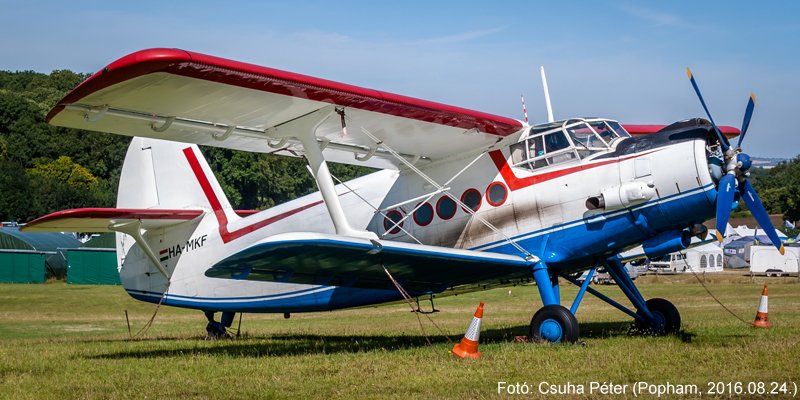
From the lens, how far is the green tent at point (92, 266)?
4947 cm

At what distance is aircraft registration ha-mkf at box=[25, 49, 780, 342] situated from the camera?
1090 centimetres

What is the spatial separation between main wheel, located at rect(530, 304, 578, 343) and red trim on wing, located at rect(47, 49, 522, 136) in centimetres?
292

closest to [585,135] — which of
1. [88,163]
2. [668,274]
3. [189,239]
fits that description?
[189,239]

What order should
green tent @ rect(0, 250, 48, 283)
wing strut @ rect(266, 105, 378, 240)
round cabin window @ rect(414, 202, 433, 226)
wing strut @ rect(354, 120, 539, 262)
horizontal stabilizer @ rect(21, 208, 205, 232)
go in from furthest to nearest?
green tent @ rect(0, 250, 48, 283), round cabin window @ rect(414, 202, 433, 226), horizontal stabilizer @ rect(21, 208, 205, 232), wing strut @ rect(354, 120, 539, 262), wing strut @ rect(266, 105, 378, 240)

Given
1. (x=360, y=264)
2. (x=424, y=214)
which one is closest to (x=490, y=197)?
(x=424, y=214)

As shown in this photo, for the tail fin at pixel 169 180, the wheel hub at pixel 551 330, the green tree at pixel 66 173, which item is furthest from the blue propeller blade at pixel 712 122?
the green tree at pixel 66 173

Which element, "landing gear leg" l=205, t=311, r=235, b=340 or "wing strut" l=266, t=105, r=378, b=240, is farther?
"landing gear leg" l=205, t=311, r=235, b=340

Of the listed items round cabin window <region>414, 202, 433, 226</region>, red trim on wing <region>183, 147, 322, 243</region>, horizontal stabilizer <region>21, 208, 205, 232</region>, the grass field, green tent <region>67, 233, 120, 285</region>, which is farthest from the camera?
green tent <region>67, 233, 120, 285</region>

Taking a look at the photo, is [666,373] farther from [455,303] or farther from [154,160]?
[455,303]

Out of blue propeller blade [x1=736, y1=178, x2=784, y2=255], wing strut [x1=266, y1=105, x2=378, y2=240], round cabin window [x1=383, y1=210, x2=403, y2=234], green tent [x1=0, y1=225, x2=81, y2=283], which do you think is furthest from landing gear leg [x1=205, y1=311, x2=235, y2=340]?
green tent [x1=0, y1=225, x2=81, y2=283]

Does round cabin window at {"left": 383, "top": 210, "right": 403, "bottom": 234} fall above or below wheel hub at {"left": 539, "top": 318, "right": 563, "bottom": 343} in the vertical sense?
above

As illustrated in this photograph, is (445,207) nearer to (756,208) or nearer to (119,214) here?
(756,208)

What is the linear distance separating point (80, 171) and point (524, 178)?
78795 mm

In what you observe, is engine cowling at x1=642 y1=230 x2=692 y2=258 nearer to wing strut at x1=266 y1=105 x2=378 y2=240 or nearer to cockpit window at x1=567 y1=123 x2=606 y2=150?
cockpit window at x1=567 y1=123 x2=606 y2=150
